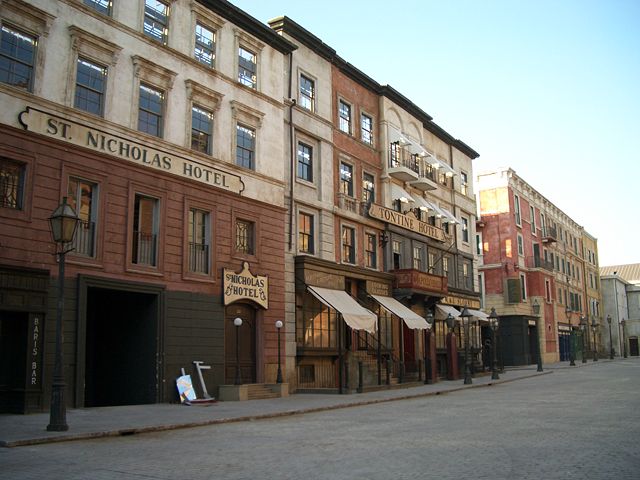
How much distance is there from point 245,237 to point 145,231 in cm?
468

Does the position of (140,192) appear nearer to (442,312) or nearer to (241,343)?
(241,343)

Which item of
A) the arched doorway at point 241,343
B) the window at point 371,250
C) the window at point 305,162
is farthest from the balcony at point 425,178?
the arched doorway at point 241,343

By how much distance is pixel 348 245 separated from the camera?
100 feet

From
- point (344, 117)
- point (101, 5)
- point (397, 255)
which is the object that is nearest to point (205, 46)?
point (101, 5)

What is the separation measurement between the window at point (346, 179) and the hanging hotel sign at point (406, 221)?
4.39 ft

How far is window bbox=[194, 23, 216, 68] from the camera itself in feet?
76.1

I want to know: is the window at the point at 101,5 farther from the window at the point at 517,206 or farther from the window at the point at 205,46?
the window at the point at 517,206

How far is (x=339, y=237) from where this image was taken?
29594 mm

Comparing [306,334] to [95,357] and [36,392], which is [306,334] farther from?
[36,392]

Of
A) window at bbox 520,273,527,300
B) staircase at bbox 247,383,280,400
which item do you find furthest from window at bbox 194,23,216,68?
window at bbox 520,273,527,300

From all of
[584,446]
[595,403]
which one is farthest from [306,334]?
[584,446]

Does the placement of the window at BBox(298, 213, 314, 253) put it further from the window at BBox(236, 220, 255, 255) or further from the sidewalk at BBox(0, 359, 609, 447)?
the sidewalk at BBox(0, 359, 609, 447)

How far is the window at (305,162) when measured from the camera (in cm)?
2822

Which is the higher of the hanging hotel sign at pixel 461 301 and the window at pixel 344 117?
the window at pixel 344 117
